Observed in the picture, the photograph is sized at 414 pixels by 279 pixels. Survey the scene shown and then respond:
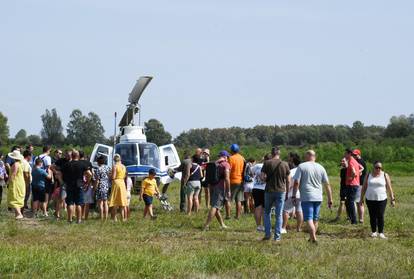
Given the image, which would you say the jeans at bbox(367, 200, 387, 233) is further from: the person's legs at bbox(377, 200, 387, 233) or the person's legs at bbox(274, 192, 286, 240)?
the person's legs at bbox(274, 192, 286, 240)

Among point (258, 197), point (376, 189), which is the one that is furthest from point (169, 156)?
point (376, 189)

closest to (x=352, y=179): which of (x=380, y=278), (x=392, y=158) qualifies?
(x=380, y=278)

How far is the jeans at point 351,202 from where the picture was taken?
17.0 m

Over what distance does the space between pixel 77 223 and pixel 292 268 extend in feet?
23.7

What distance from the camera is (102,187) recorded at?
16844 millimetres

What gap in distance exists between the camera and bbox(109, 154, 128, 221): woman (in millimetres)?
16688

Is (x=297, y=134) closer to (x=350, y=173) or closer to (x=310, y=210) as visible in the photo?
(x=350, y=173)

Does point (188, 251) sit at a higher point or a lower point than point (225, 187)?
lower

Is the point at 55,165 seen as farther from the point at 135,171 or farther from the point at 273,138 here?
the point at 273,138

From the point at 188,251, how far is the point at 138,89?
1468cm

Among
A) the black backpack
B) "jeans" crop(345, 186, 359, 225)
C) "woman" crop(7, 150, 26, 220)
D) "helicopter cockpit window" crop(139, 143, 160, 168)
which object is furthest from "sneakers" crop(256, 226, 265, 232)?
"helicopter cockpit window" crop(139, 143, 160, 168)

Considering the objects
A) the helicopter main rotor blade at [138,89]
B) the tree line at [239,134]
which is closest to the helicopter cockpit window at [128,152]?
the helicopter main rotor blade at [138,89]

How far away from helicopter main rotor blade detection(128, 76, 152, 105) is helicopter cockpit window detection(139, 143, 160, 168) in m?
2.02

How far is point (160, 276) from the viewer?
9414 mm
